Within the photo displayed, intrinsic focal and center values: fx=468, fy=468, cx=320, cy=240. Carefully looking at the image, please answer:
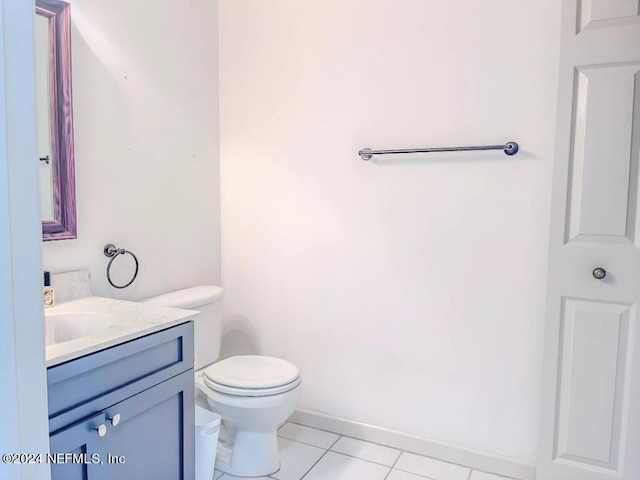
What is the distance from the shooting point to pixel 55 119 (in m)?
1.66

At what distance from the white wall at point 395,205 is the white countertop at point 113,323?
955mm

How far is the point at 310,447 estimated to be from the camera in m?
2.23

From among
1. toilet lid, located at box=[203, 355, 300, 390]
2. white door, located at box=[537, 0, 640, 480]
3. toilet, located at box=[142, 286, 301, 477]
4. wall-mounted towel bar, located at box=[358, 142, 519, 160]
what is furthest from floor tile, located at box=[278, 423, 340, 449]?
wall-mounted towel bar, located at box=[358, 142, 519, 160]

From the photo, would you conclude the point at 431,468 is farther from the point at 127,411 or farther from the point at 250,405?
the point at 127,411

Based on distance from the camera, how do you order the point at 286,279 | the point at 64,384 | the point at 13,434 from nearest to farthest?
the point at 13,434 < the point at 64,384 < the point at 286,279

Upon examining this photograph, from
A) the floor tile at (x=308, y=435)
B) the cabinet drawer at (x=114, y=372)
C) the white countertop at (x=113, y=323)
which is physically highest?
the white countertop at (x=113, y=323)

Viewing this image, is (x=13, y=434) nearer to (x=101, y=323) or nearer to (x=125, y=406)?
(x=125, y=406)

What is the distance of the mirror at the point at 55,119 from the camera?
162 cm

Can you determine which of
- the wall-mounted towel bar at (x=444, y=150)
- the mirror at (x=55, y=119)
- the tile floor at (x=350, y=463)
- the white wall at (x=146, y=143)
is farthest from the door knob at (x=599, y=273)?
the mirror at (x=55, y=119)

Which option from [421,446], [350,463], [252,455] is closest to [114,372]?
[252,455]

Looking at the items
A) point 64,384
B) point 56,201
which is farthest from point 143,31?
point 64,384

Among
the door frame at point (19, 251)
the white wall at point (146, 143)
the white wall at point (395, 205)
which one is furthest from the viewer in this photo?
the white wall at point (395, 205)

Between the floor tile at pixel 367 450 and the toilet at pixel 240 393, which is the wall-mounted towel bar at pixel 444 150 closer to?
the toilet at pixel 240 393

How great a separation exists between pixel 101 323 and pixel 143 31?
130cm
